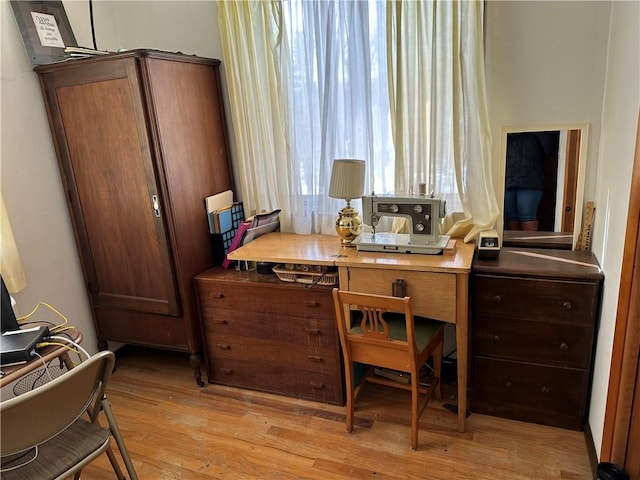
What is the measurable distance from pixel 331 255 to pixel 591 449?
1327 millimetres

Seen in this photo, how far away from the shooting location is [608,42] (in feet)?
6.19

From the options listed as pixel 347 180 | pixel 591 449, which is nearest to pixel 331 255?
pixel 347 180

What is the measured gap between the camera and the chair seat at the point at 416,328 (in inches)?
75.6

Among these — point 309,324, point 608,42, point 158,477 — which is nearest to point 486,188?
point 608,42

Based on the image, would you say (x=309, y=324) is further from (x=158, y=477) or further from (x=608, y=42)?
(x=608, y=42)

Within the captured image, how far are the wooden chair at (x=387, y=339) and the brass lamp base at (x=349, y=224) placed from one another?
0.36 meters

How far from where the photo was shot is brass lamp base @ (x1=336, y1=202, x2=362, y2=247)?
7.16ft

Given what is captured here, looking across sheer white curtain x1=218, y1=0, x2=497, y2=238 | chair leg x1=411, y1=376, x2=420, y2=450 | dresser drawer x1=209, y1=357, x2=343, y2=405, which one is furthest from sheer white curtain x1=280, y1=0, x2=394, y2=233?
chair leg x1=411, y1=376, x2=420, y2=450

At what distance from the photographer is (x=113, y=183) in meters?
2.27

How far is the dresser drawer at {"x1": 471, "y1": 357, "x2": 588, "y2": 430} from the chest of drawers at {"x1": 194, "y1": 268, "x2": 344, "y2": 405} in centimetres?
67

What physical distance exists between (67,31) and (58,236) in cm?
109

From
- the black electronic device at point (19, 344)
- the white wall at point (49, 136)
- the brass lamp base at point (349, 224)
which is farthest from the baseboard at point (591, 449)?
the white wall at point (49, 136)

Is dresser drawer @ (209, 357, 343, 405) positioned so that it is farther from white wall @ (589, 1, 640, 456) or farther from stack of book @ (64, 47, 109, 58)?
stack of book @ (64, 47, 109, 58)

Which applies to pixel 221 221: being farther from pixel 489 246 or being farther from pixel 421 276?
pixel 489 246
